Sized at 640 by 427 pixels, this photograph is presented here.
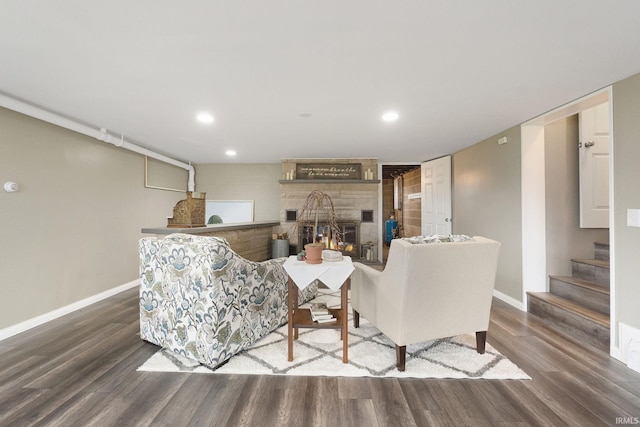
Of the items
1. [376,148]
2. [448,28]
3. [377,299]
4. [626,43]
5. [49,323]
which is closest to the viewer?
[448,28]

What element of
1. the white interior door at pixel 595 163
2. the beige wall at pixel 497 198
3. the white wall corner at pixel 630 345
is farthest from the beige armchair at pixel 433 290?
the white interior door at pixel 595 163

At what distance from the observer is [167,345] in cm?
216

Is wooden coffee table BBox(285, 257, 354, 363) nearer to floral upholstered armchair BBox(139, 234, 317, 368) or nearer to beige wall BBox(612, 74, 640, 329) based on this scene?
floral upholstered armchair BBox(139, 234, 317, 368)

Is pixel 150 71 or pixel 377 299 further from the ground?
pixel 150 71

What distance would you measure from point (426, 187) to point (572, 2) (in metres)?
4.18

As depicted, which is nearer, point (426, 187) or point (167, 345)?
point (167, 345)

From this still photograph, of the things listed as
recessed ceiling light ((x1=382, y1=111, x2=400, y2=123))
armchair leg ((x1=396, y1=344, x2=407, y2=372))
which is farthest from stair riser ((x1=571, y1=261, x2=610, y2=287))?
recessed ceiling light ((x1=382, y1=111, x2=400, y2=123))

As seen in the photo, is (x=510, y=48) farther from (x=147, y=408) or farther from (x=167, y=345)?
(x=167, y=345)

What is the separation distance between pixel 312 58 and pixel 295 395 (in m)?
2.19

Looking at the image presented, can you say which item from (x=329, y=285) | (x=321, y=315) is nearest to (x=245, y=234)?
(x=321, y=315)

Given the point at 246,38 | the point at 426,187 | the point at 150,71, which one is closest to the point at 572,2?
the point at 246,38

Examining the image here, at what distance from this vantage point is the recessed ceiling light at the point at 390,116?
2.81 m

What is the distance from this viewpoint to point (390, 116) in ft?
9.51

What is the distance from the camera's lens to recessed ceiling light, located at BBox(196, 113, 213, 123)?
113 inches
